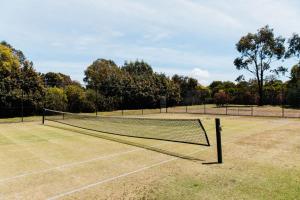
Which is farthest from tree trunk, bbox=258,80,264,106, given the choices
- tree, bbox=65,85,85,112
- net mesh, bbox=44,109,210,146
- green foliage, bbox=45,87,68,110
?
green foliage, bbox=45,87,68,110

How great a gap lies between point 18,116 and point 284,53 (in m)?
44.7

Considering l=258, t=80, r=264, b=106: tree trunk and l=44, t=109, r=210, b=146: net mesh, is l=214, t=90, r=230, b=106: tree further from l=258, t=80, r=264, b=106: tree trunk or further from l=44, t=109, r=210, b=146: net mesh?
l=44, t=109, r=210, b=146: net mesh

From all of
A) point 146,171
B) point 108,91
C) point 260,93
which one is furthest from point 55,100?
point 260,93

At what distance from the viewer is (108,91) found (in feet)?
115

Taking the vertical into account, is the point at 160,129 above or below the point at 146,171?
above

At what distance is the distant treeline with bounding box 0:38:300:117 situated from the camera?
2566 cm

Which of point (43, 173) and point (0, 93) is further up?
point (0, 93)

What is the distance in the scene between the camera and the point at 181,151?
919cm

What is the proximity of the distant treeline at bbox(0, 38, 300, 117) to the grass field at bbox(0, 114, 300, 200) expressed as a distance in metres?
16.3

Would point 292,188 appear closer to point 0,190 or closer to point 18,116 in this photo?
point 0,190

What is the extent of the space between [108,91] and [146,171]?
28897 mm

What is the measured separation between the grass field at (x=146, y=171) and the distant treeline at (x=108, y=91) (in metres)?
16.3

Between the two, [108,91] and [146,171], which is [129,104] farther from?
[146,171]

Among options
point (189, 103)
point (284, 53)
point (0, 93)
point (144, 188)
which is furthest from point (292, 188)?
point (284, 53)
